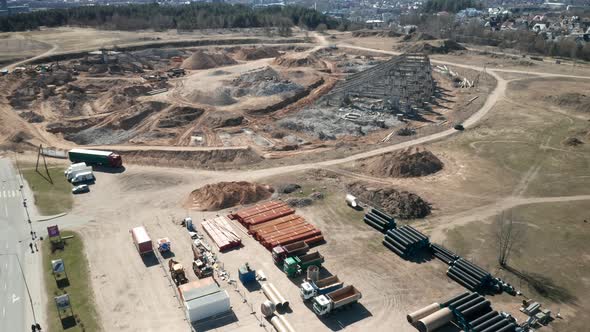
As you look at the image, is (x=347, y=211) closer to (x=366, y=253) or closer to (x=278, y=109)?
(x=366, y=253)

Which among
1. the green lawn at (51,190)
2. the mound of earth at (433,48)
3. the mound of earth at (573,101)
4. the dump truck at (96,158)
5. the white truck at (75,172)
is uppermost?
the mound of earth at (433,48)

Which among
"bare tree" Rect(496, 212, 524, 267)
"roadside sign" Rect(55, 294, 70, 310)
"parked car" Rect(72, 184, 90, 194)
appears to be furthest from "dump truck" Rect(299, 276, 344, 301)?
"parked car" Rect(72, 184, 90, 194)

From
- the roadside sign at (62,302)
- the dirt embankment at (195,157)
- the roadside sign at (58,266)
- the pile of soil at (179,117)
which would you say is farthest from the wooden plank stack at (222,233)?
the pile of soil at (179,117)

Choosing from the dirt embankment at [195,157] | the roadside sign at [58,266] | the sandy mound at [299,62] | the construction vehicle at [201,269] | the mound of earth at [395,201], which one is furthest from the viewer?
the sandy mound at [299,62]

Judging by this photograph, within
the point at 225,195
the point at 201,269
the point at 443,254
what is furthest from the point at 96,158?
the point at 443,254

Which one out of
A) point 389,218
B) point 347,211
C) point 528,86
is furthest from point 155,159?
point 528,86

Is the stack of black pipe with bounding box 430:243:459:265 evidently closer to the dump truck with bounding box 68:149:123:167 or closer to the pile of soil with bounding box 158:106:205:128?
the dump truck with bounding box 68:149:123:167

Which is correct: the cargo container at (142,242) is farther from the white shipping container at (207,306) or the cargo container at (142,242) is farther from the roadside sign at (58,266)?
the white shipping container at (207,306)

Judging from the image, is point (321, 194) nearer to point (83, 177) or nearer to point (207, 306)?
point (207, 306)
